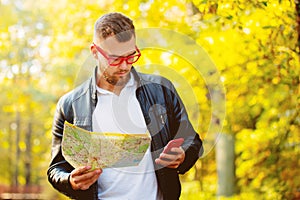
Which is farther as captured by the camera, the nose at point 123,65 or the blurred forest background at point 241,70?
the blurred forest background at point 241,70

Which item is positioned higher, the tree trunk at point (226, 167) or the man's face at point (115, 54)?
the man's face at point (115, 54)

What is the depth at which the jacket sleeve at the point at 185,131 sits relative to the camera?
204 cm

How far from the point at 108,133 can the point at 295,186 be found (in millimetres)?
3856

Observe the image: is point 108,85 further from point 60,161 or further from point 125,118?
point 60,161

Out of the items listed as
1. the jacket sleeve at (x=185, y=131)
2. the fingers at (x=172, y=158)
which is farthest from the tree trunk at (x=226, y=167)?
the fingers at (x=172, y=158)

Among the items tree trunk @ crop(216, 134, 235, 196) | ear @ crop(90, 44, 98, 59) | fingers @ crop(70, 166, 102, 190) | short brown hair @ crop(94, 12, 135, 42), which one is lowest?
Result: tree trunk @ crop(216, 134, 235, 196)

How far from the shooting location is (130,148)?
1870mm

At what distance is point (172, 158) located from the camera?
1928mm

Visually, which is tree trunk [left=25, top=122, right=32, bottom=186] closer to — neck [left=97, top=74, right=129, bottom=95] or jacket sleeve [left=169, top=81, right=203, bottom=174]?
neck [left=97, top=74, right=129, bottom=95]

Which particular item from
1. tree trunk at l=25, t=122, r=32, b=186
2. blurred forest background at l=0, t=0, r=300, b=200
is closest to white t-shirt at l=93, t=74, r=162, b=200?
blurred forest background at l=0, t=0, r=300, b=200

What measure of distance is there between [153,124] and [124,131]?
111mm

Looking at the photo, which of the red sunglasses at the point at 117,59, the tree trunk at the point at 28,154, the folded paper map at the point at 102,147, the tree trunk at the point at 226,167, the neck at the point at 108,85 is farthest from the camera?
the tree trunk at the point at 28,154

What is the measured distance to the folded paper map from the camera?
1.86 m

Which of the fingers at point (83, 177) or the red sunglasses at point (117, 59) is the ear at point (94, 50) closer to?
the red sunglasses at point (117, 59)
